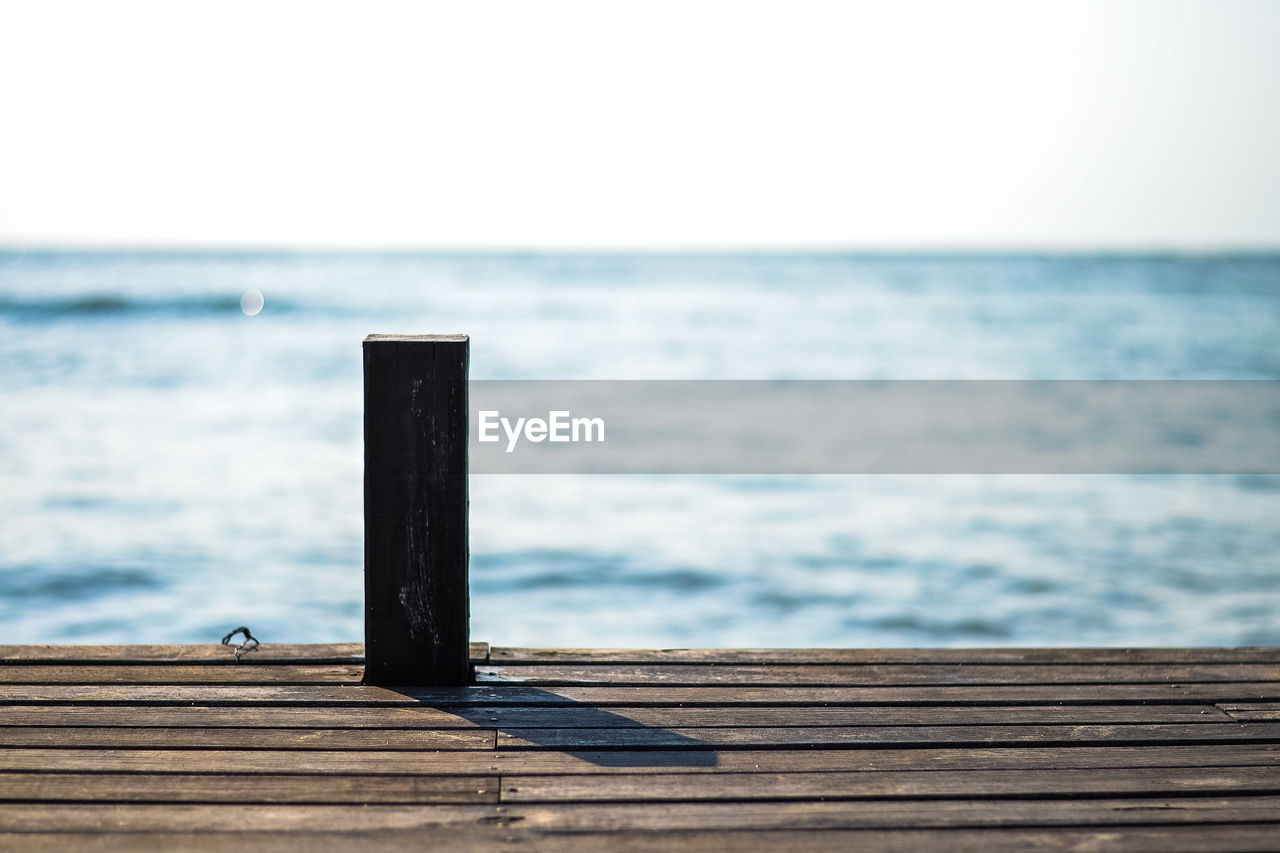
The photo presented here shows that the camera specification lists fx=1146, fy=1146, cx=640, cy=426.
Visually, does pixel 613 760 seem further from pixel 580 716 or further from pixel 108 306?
pixel 108 306

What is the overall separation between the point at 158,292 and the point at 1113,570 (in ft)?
98.5

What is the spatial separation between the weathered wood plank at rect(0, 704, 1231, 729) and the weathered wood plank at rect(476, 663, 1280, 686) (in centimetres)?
18

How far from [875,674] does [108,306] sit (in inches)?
1167

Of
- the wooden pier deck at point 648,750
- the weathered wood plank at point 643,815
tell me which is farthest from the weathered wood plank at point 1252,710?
the weathered wood plank at point 643,815

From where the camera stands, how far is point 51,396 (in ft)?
50.1

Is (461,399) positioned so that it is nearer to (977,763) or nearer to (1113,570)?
(977,763)

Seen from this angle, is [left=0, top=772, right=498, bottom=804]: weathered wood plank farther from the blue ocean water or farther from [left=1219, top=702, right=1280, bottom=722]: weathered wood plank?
the blue ocean water

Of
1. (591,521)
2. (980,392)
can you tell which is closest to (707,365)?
(980,392)

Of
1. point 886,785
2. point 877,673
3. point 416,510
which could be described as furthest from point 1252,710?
point 416,510

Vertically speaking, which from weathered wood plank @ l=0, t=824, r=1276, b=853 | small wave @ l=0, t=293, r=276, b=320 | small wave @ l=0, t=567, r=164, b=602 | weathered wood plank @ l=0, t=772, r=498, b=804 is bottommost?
weathered wood plank @ l=0, t=824, r=1276, b=853

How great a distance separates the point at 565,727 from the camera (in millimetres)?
2463

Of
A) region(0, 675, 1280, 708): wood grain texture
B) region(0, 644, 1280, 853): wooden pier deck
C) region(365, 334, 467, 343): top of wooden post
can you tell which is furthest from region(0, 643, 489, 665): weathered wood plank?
region(365, 334, 467, 343): top of wooden post

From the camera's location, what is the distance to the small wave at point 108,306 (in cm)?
2759

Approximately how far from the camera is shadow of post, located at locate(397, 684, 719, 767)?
91.2 inches
